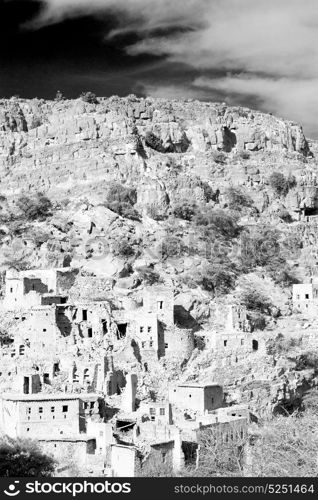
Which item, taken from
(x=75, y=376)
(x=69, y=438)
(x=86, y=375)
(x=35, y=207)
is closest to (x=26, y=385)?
(x=75, y=376)

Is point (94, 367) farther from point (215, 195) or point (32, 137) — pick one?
point (32, 137)

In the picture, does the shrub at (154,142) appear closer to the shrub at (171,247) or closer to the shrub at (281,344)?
the shrub at (171,247)

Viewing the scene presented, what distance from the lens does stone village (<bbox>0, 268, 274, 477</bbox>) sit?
31.5 m

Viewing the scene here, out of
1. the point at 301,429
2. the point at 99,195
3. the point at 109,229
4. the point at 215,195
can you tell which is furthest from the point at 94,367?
the point at 215,195

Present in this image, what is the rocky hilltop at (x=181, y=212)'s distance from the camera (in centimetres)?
4191

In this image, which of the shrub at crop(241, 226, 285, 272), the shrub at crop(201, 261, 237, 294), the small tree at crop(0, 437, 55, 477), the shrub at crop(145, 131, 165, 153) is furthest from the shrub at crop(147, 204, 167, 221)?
the small tree at crop(0, 437, 55, 477)

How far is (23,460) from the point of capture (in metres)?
30.5

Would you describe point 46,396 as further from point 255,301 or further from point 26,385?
point 255,301

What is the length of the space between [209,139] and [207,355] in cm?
2671

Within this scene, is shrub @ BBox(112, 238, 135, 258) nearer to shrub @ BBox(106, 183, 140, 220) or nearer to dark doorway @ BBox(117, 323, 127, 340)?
shrub @ BBox(106, 183, 140, 220)

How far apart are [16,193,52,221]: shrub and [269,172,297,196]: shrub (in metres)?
13.3

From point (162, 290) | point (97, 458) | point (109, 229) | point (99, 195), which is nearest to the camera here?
point (97, 458)

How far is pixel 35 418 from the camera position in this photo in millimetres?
33312

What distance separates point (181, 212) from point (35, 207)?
25.6 feet
